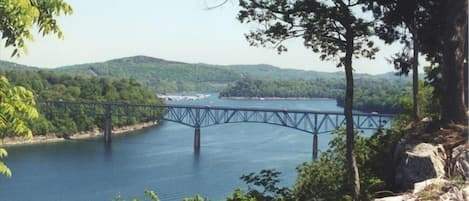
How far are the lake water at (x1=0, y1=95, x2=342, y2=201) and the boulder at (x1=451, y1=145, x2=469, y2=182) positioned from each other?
2299 cm

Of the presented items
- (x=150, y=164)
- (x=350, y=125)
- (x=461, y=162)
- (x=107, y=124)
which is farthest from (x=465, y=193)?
(x=107, y=124)

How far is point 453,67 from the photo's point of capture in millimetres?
9242

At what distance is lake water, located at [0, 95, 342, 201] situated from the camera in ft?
112

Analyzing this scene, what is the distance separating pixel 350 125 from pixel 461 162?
158 centimetres

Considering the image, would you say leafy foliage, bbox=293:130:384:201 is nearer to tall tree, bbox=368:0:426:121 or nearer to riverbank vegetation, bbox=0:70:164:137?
tall tree, bbox=368:0:426:121

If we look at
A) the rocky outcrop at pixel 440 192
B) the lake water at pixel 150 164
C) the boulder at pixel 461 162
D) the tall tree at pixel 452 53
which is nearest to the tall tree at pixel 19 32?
the rocky outcrop at pixel 440 192

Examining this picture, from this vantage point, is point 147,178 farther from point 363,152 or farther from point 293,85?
point 293,85

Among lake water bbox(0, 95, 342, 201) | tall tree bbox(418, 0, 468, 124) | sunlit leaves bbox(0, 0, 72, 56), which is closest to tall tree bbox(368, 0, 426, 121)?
tall tree bbox(418, 0, 468, 124)

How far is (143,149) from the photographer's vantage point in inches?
2154

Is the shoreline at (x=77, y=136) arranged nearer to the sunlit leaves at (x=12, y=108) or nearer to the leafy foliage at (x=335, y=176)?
the leafy foliage at (x=335, y=176)

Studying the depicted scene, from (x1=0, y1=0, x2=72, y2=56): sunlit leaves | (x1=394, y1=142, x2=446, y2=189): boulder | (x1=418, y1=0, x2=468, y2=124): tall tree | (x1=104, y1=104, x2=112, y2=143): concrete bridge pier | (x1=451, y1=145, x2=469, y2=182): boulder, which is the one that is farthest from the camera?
(x1=104, y1=104, x2=112, y2=143): concrete bridge pier

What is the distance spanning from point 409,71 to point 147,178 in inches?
1078

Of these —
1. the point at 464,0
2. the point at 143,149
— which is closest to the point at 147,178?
the point at 143,149

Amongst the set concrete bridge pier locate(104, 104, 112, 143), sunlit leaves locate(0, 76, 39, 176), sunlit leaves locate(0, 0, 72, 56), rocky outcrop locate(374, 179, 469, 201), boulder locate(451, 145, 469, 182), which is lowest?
concrete bridge pier locate(104, 104, 112, 143)
